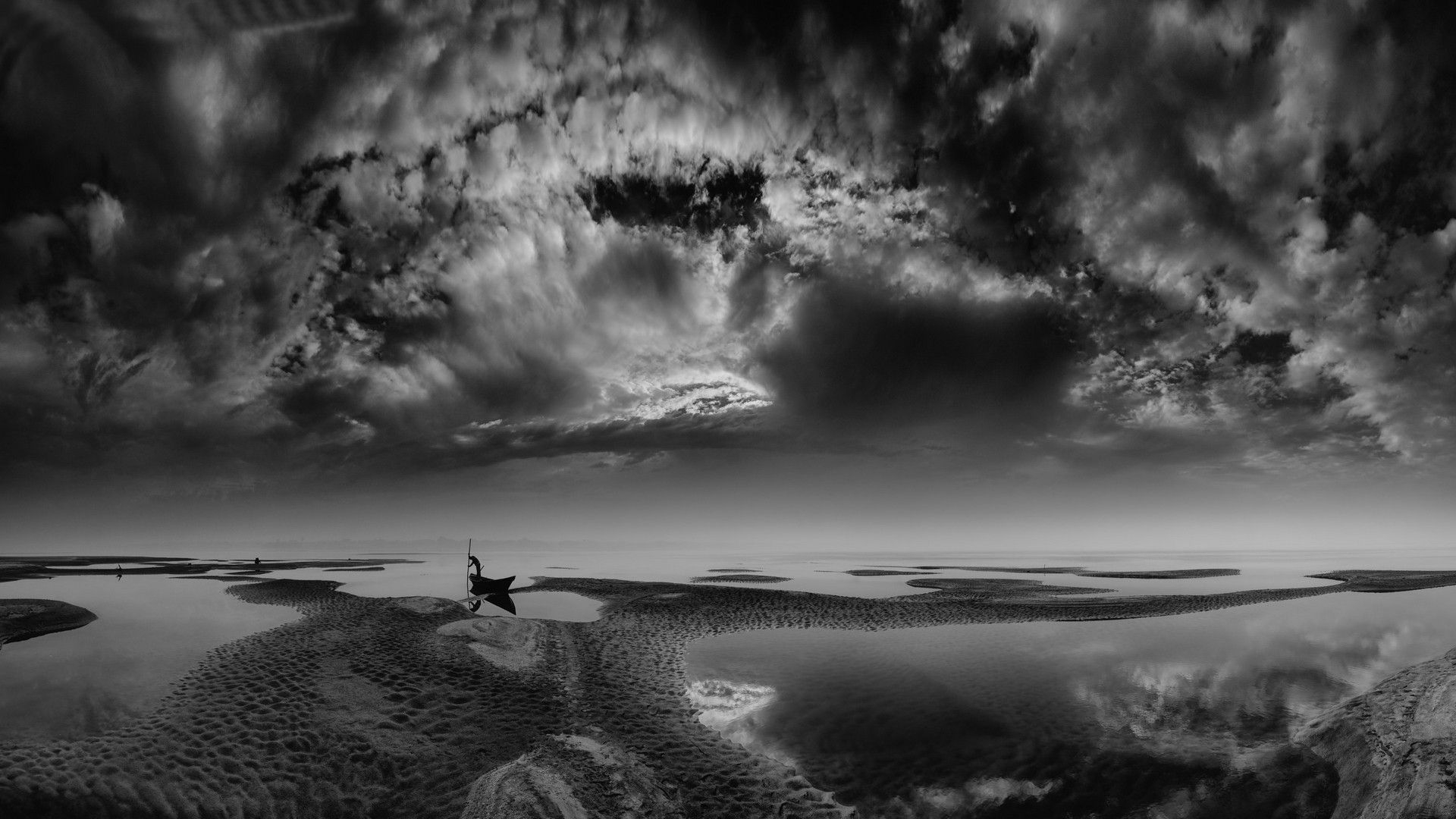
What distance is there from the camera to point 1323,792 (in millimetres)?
11148

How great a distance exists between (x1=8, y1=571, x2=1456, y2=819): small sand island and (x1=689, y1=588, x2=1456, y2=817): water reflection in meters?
0.63

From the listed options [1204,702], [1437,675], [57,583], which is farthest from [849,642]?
[57,583]

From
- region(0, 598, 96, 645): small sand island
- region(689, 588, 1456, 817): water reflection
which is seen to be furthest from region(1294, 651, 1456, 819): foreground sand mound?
region(0, 598, 96, 645): small sand island

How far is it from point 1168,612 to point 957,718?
109 feet

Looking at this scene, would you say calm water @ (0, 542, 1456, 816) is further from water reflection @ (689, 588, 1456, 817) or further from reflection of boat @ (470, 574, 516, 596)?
reflection of boat @ (470, 574, 516, 596)

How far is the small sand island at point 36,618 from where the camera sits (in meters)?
26.6

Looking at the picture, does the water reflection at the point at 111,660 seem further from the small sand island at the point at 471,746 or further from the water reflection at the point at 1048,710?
the water reflection at the point at 1048,710

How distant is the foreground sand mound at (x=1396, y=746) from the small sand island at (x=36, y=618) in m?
46.2

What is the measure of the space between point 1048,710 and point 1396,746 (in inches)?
276

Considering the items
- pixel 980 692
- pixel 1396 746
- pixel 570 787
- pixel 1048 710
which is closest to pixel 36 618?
pixel 570 787

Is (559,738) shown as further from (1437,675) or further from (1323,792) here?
(1437,675)

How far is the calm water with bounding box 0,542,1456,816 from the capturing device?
1209cm

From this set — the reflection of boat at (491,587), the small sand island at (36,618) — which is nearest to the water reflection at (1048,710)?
the reflection of boat at (491,587)

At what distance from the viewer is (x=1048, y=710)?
16.5 meters
